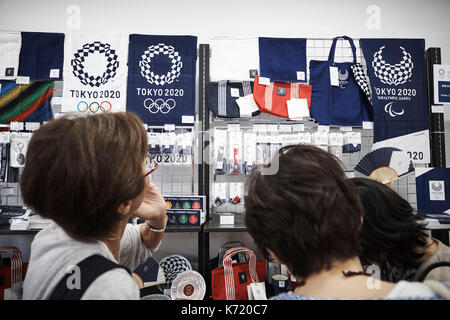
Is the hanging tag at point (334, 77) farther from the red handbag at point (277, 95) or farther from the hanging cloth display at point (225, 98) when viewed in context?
the hanging cloth display at point (225, 98)

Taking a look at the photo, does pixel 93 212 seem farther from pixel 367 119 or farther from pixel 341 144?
pixel 367 119

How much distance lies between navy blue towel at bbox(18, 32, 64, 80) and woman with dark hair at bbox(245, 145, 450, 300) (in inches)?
101

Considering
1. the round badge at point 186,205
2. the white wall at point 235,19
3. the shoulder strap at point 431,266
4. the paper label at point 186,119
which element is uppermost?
the white wall at point 235,19

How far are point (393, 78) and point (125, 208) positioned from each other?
2.73 meters

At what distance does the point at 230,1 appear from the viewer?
105 inches

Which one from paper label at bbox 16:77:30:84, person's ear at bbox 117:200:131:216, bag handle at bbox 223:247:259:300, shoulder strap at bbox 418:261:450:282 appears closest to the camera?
person's ear at bbox 117:200:131:216

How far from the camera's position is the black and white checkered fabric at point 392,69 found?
232 centimetres

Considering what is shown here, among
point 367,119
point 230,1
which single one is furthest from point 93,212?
point 230,1

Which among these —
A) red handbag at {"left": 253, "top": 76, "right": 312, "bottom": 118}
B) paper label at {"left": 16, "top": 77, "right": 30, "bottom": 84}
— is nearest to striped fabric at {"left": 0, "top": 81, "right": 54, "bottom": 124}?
paper label at {"left": 16, "top": 77, "right": 30, "bottom": 84}

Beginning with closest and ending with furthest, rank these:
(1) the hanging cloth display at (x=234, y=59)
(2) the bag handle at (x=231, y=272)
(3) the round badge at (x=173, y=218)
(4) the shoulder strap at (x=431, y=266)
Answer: (4) the shoulder strap at (x=431, y=266) → (2) the bag handle at (x=231, y=272) → (3) the round badge at (x=173, y=218) → (1) the hanging cloth display at (x=234, y=59)

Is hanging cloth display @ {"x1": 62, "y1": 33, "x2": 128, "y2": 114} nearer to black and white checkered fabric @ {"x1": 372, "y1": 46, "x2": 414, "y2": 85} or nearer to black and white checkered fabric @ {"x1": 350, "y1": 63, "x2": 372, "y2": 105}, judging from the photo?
black and white checkered fabric @ {"x1": 350, "y1": 63, "x2": 372, "y2": 105}

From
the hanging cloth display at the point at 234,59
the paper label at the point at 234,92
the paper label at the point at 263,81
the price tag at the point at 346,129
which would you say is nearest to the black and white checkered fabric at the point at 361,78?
the price tag at the point at 346,129

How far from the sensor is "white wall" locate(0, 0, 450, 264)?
8.14 feet

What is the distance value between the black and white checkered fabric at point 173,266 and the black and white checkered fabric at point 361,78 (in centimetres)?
236
